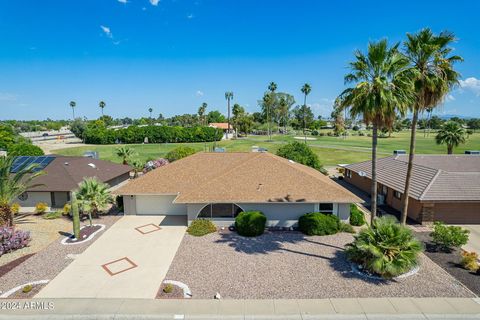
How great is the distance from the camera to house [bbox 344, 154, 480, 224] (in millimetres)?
21125

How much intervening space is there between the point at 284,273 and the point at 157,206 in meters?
13.2

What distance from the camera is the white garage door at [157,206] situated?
23.7m

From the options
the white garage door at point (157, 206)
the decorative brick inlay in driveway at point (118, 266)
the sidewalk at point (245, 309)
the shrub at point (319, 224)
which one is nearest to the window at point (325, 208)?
the shrub at point (319, 224)

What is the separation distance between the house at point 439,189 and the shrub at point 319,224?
22.3 feet

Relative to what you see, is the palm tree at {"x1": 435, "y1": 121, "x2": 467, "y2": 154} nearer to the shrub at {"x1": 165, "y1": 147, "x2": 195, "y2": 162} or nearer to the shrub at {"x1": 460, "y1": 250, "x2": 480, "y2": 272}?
the shrub at {"x1": 460, "y1": 250, "x2": 480, "y2": 272}

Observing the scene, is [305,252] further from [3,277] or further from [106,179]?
[106,179]

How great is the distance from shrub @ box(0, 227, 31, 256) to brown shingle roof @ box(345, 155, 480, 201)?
87.0 ft

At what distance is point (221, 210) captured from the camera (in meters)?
20.7

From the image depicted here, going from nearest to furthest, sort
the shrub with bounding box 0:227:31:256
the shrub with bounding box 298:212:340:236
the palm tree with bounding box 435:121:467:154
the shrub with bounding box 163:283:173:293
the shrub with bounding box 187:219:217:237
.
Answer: the shrub with bounding box 163:283:173:293 → the shrub with bounding box 0:227:31:256 → the shrub with bounding box 298:212:340:236 → the shrub with bounding box 187:219:217:237 → the palm tree with bounding box 435:121:467:154

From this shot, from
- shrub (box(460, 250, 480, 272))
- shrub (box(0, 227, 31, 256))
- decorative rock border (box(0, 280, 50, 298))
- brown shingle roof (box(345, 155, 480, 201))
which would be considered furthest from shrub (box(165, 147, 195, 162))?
shrub (box(460, 250, 480, 272))

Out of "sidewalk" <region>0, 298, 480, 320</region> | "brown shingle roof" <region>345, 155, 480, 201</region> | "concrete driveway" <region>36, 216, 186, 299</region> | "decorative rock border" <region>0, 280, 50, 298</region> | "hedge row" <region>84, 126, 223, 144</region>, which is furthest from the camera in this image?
"hedge row" <region>84, 126, 223, 144</region>

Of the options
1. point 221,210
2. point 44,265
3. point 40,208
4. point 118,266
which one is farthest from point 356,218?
point 40,208

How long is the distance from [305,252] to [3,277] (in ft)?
51.4

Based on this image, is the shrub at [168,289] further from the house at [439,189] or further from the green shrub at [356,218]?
the house at [439,189]
